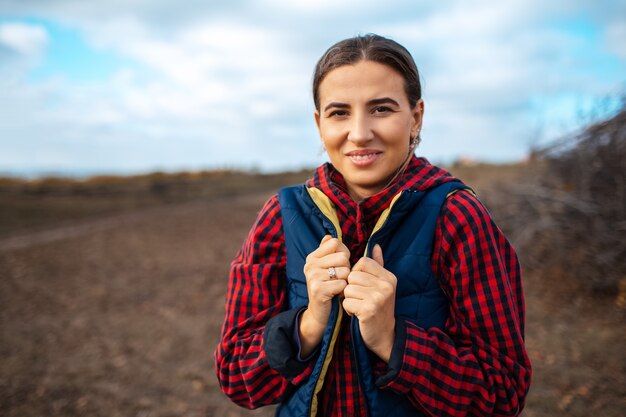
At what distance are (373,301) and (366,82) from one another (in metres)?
0.67

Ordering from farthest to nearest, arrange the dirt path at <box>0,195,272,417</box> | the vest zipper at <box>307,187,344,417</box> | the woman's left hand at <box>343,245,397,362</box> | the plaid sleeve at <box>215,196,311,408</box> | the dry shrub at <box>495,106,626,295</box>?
the dry shrub at <box>495,106,626,295</box> → the dirt path at <box>0,195,272,417</box> → the plaid sleeve at <box>215,196,311,408</box> → the vest zipper at <box>307,187,344,417</box> → the woman's left hand at <box>343,245,397,362</box>

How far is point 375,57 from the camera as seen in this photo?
4.78 ft

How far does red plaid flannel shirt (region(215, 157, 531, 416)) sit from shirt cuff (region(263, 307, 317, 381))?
3cm

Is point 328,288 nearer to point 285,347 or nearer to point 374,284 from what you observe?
point 374,284

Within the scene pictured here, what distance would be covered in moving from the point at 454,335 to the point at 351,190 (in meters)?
0.56

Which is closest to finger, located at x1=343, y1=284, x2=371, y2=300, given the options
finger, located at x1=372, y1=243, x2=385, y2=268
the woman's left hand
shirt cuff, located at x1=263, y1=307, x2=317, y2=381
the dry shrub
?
the woman's left hand

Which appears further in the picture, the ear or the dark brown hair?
the ear

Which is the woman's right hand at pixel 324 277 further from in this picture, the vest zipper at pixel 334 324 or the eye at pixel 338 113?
the eye at pixel 338 113

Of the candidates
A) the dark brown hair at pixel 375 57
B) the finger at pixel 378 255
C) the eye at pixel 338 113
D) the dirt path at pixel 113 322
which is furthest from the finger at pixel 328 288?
the dirt path at pixel 113 322

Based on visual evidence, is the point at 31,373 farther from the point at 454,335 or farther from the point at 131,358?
the point at 454,335

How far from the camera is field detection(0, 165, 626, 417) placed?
12.1 feet

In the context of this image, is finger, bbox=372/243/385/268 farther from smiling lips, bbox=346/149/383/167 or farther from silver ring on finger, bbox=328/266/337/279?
smiling lips, bbox=346/149/383/167

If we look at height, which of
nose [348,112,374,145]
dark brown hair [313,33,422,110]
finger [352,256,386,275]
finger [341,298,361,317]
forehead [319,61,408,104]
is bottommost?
finger [341,298,361,317]

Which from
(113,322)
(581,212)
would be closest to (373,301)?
(581,212)
